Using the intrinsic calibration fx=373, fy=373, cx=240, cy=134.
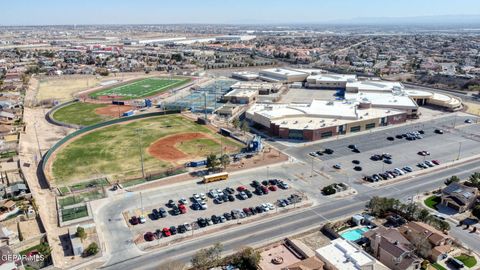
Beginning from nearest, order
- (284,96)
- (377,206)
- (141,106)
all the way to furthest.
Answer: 1. (377,206)
2. (141,106)
3. (284,96)

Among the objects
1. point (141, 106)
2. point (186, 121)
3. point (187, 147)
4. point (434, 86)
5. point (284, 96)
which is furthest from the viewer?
point (434, 86)

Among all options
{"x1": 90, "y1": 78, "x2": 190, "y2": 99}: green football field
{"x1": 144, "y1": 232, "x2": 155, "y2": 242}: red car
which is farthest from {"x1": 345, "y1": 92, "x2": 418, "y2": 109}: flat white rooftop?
{"x1": 144, "y1": 232, "x2": 155, "y2": 242}: red car

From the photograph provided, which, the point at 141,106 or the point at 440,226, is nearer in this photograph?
the point at 440,226

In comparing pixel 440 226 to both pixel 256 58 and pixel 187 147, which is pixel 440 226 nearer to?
pixel 187 147

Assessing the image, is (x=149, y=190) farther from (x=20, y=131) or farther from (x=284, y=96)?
(x=284, y=96)

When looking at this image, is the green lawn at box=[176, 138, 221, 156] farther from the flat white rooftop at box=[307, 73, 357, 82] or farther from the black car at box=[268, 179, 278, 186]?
the flat white rooftop at box=[307, 73, 357, 82]

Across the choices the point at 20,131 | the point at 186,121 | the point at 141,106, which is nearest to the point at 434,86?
the point at 186,121
